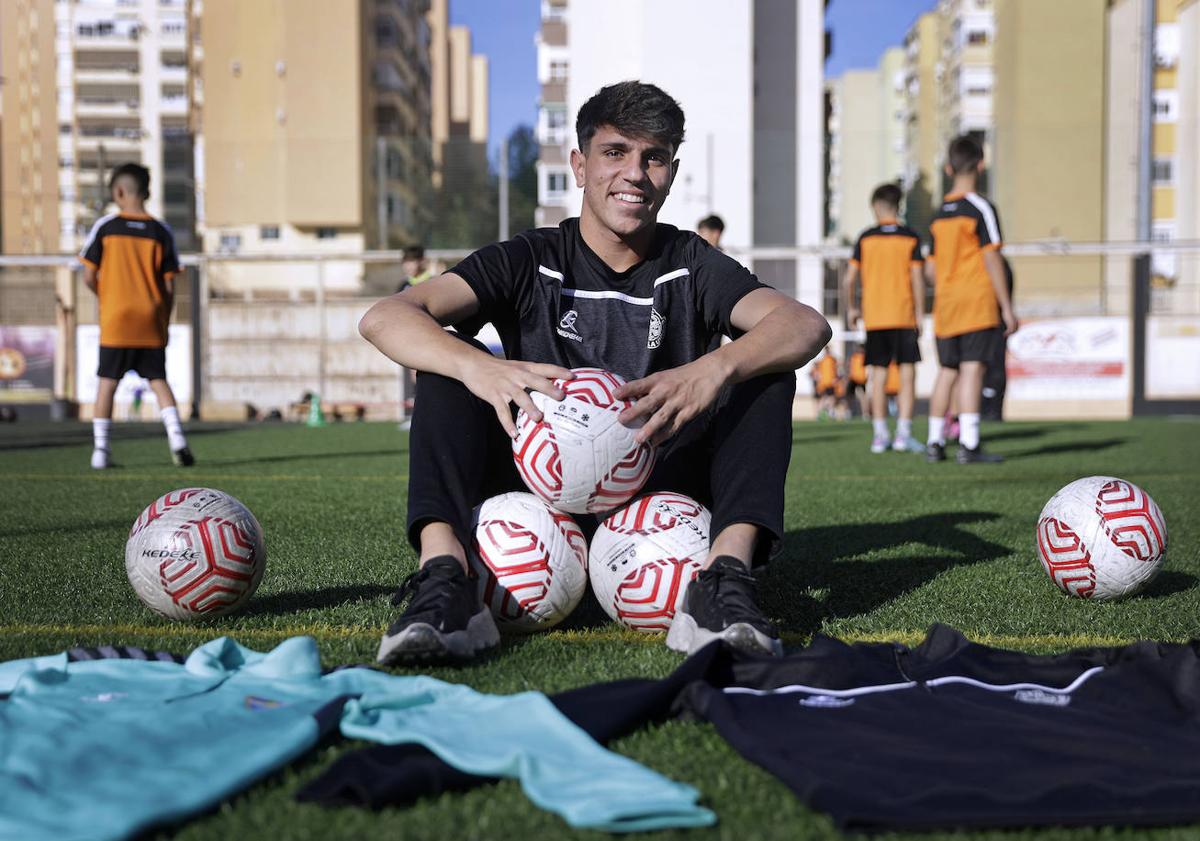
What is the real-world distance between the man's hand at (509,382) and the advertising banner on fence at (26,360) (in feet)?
69.7

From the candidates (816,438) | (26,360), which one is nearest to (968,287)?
(816,438)

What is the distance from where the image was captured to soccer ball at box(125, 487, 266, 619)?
311 centimetres

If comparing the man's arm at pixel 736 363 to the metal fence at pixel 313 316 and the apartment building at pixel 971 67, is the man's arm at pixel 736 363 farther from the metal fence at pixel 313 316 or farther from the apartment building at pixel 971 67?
the apartment building at pixel 971 67

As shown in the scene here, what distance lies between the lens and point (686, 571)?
116 inches

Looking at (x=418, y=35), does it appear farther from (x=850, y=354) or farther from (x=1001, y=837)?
(x=1001, y=837)

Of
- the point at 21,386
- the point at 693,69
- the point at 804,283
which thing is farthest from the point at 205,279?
the point at 693,69

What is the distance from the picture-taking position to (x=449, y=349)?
2.95 meters

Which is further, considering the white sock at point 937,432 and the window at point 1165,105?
the window at point 1165,105

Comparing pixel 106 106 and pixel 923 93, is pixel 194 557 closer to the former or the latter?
pixel 923 93

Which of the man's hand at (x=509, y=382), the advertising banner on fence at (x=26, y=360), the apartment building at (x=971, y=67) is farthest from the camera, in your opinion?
the apartment building at (x=971, y=67)

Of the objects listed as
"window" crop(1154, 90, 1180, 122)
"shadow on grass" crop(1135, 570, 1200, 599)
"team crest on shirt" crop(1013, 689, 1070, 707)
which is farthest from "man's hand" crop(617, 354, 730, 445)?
"window" crop(1154, 90, 1180, 122)

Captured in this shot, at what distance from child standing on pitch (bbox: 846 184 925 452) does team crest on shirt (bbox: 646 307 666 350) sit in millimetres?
7158

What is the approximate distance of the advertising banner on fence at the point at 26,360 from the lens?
21.6m

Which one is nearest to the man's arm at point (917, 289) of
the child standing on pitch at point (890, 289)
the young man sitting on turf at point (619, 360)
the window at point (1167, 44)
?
the child standing on pitch at point (890, 289)
